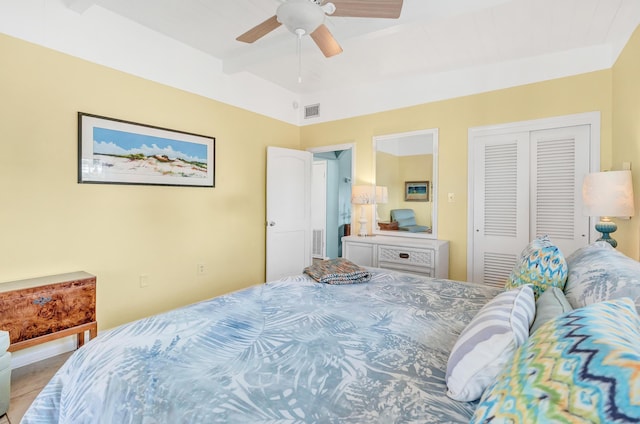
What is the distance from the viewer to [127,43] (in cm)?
289

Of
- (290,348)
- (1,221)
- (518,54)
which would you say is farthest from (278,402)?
(518,54)

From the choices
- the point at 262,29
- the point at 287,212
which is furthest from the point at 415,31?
the point at 287,212

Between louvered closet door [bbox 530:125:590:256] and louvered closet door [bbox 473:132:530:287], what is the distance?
0.10 metres

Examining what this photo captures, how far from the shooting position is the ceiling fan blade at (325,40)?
2.16 metres

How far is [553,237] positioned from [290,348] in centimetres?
316

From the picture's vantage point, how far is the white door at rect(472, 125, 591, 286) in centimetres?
309

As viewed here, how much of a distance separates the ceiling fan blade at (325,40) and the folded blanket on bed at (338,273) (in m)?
1.59

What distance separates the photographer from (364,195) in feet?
13.1

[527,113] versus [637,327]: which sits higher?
[527,113]

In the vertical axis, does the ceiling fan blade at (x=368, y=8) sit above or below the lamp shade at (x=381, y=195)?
above

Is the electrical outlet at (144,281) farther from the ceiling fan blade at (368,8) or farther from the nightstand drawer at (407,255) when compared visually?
the ceiling fan blade at (368,8)

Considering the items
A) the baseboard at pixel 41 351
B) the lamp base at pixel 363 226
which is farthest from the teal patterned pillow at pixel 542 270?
the baseboard at pixel 41 351

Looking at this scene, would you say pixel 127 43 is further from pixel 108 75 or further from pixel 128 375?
pixel 128 375

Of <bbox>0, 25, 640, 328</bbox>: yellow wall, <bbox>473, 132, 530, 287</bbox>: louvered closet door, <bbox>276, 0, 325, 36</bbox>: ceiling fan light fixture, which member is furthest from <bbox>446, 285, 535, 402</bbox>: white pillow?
<bbox>473, 132, 530, 287</bbox>: louvered closet door
